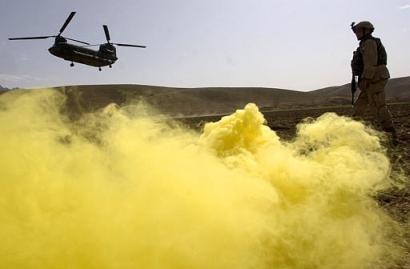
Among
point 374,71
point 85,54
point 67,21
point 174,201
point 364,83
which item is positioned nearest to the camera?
point 174,201

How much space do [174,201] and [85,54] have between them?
19922 mm

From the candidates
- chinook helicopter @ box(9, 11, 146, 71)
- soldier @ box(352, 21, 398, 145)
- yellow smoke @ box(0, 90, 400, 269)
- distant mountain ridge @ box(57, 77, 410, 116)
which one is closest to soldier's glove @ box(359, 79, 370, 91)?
soldier @ box(352, 21, 398, 145)

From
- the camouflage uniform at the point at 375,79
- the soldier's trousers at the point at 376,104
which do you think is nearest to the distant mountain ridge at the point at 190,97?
the soldier's trousers at the point at 376,104

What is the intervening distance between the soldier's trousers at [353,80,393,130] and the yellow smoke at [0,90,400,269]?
10.8 feet

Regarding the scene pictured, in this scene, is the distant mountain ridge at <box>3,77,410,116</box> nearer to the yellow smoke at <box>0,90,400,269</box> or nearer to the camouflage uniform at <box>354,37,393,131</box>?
the camouflage uniform at <box>354,37,393,131</box>

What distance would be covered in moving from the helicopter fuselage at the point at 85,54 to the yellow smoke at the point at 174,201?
Answer: 17.3 metres

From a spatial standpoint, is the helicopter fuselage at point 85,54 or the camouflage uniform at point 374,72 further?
the helicopter fuselage at point 85,54

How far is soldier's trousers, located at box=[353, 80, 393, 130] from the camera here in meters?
8.12

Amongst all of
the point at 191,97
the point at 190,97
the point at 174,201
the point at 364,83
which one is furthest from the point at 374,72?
the point at 191,97

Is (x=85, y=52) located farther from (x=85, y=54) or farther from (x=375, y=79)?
(x=375, y=79)

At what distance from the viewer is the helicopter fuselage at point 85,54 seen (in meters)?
21.4

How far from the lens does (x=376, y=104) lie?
823cm

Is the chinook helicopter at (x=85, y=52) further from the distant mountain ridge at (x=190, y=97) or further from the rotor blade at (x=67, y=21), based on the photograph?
the distant mountain ridge at (x=190, y=97)

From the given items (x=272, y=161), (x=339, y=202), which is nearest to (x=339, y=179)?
(x=339, y=202)
